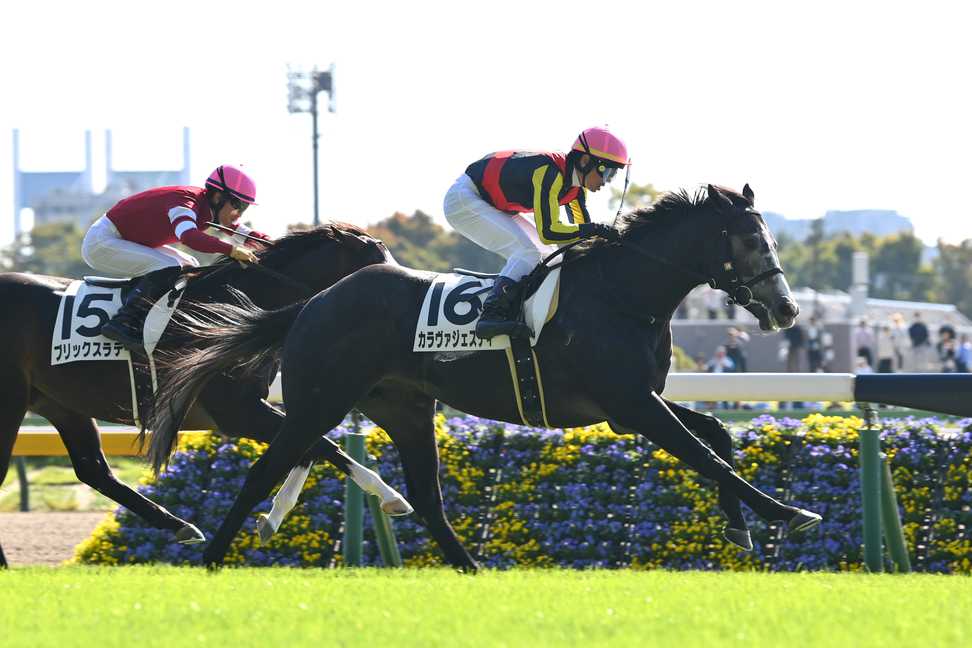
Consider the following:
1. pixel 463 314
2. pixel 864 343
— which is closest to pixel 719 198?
pixel 463 314

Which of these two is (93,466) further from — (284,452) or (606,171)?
(606,171)

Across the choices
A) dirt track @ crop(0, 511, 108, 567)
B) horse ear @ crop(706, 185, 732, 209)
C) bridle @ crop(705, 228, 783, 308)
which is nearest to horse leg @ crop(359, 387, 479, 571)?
bridle @ crop(705, 228, 783, 308)

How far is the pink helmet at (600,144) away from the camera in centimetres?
613

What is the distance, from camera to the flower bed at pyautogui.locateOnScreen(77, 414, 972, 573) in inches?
269

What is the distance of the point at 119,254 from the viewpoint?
711 centimetres

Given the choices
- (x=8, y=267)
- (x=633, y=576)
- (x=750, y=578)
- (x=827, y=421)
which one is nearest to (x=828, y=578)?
(x=750, y=578)

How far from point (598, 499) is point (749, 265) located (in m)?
1.64

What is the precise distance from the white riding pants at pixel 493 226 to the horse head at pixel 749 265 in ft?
2.43

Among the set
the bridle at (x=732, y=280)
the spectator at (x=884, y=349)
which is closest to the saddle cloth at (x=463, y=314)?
the bridle at (x=732, y=280)

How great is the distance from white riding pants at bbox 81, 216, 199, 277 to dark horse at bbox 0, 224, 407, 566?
0.18m

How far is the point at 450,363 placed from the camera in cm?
625

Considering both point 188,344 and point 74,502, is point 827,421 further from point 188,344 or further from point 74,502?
point 74,502

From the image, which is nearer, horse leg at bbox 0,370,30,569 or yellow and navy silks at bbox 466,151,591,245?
yellow and navy silks at bbox 466,151,591,245

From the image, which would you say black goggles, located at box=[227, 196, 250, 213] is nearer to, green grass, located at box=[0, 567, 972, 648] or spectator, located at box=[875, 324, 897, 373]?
green grass, located at box=[0, 567, 972, 648]
